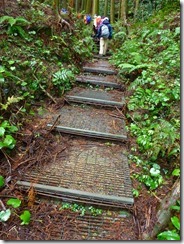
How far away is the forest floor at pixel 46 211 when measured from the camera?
2.29 meters

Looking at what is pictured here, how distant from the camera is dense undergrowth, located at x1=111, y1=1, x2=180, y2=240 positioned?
9.81ft

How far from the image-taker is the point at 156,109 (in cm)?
393

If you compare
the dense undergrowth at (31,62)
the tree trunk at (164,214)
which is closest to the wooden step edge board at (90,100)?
the dense undergrowth at (31,62)

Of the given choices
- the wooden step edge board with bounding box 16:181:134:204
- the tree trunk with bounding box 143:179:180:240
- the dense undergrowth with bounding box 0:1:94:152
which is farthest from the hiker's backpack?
the tree trunk with bounding box 143:179:180:240

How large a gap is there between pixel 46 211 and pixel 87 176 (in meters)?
0.68

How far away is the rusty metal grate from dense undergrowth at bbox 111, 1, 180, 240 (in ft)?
0.66

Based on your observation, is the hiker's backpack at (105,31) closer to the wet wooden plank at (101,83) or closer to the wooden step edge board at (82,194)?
the wet wooden plank at (101,83)

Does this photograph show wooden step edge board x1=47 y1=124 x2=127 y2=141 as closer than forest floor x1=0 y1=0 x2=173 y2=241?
No

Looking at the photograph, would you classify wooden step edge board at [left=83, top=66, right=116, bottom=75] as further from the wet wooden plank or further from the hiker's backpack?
the hiker's backpack

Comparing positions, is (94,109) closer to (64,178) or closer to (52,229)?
(64,178)

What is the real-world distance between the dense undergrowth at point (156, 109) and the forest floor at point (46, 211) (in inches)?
6.7

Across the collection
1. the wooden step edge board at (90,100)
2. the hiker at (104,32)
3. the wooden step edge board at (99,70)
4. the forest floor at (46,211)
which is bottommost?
the forest floor at (46,211)

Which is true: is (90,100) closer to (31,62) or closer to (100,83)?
(100,83)

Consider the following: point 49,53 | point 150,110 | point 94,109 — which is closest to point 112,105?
point 94,109
